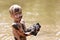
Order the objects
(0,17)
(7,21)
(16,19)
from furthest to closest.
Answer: (0,17), (7,21), (16,19)

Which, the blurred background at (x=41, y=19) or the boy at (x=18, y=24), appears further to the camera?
the blurred background at (x=41, y=19)

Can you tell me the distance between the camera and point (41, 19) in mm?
5199

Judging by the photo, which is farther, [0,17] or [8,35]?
[0,17]

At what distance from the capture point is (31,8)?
6340 millimetres

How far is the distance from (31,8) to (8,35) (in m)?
2.24

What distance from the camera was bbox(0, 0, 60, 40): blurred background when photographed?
13.8ft

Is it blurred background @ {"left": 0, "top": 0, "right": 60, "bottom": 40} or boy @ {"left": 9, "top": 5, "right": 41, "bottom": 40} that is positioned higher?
boy @ {"left": 9, "top": 5, "right": 41, "bottom": 40}

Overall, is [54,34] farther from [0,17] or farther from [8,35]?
Result: [0,17]

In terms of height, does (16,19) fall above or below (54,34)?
above

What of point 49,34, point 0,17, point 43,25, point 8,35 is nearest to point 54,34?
point 49,34

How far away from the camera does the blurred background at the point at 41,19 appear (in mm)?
4203

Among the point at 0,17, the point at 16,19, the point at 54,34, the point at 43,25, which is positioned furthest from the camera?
the point at 0,17

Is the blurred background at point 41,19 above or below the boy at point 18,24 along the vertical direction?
below

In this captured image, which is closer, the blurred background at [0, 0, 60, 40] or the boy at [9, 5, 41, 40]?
the boy at [9, 5, 41, 40]
